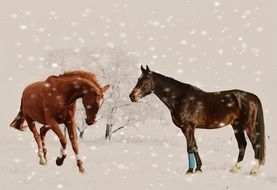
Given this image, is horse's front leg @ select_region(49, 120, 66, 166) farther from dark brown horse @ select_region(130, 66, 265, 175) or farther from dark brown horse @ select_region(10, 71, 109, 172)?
dark brown horse @ select_region(130, 66, 265, 175)

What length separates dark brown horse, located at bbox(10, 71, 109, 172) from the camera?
1080 cm

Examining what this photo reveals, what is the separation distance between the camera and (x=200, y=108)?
1105 cm

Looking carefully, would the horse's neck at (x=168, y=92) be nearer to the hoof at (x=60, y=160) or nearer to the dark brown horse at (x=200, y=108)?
the dark brown horse at (x=200, y=108)

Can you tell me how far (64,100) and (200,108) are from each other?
354cm

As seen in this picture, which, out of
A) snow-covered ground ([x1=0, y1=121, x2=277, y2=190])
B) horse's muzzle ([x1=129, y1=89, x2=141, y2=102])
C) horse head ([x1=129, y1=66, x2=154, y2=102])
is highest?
horse head ([x1=129, y1=66, x2=154, y2=102])

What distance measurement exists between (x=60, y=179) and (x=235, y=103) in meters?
4.92

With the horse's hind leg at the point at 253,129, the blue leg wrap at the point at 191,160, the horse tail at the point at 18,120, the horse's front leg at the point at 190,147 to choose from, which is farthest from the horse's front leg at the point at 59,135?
the horse's hind leg at the point at 253,129

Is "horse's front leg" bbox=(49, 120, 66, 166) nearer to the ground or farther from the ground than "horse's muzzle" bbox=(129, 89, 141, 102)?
nearer to the ground

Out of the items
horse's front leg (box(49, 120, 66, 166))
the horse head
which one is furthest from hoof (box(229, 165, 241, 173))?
horse's front leg (box(49, 120, 66, 166))

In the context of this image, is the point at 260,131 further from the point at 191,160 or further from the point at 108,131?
the point at 108,131

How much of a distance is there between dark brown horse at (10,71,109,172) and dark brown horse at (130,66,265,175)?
1069 millimetres

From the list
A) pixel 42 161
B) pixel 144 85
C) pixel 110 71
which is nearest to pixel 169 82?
pixel 144 85

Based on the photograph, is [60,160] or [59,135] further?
[60,160]

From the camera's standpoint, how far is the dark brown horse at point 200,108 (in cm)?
1100
